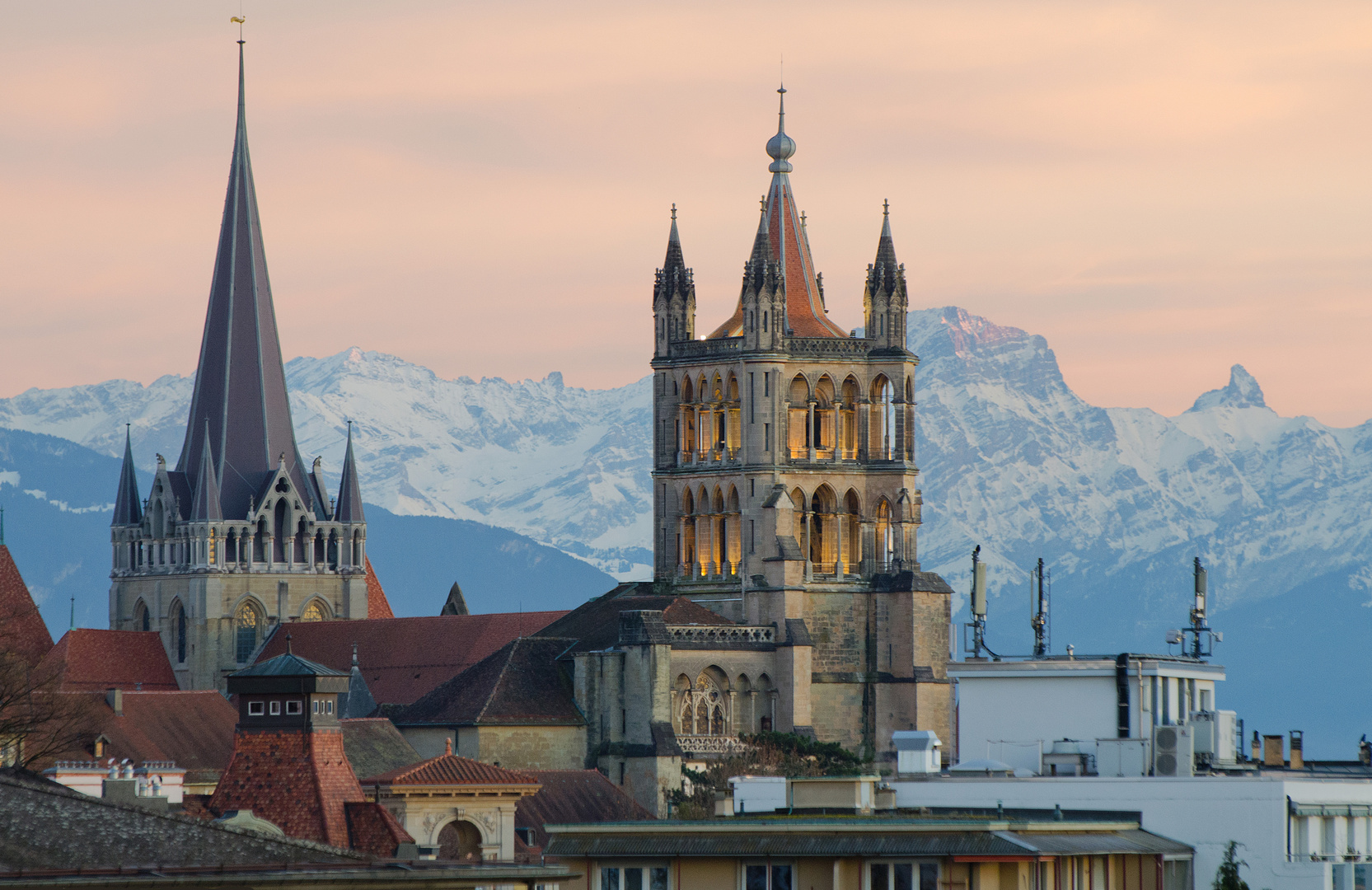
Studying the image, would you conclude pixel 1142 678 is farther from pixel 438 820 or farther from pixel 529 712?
pixel 529 712

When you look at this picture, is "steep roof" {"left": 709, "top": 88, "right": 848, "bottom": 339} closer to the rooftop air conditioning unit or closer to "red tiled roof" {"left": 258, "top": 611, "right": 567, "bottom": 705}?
"red tiled roof" {"left": 258, "top": 611, "right": 567, "bottom": 705}

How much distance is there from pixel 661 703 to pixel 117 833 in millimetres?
93255

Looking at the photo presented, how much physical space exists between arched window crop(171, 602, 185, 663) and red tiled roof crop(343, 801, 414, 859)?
98086mm

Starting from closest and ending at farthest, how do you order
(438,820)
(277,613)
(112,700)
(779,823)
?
(779,823) < (438,820) < (112,700) < (277,613)

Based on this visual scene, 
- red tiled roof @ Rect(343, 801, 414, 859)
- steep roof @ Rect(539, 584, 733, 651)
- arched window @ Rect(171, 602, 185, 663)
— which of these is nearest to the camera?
red tiled roof @ Rect(343, 801, 414, 859)

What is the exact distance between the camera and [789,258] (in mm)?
164625

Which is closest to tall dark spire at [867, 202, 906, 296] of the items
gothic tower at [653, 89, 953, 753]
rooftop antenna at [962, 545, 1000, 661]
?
gothic tower at [653, 89, 953, 753]

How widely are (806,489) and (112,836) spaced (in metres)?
106

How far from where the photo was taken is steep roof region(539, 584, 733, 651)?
152 meters

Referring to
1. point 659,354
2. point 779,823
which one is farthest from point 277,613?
point 779,823

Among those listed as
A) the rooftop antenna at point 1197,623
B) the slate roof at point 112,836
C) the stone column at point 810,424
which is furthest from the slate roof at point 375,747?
the slate roof at point 112,836

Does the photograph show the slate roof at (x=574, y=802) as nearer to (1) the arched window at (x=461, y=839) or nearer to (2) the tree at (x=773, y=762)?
(2) the tree at (x=773, y=762)

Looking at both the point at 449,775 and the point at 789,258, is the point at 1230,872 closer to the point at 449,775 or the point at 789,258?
the point at 449,775

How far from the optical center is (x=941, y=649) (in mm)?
155500
